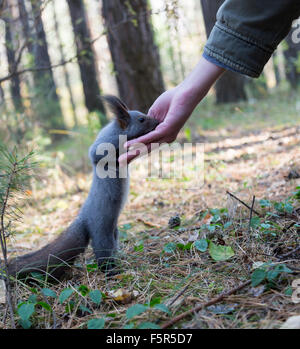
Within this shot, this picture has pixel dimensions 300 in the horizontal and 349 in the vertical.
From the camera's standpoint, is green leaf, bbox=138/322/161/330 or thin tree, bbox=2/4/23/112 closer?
green leaf, bbox=138/322/161/330

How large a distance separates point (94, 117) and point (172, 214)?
3.00m

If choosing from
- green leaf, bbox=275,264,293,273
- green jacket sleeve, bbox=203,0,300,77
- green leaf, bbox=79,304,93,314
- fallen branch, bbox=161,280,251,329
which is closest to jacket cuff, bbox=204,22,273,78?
green jacket sleeve, bbox=203,0,300,77

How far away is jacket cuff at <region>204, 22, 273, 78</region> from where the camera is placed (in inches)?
63.4

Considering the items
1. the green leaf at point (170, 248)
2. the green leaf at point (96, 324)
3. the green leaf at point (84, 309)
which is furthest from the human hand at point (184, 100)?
the green leaf at point (96, 324)

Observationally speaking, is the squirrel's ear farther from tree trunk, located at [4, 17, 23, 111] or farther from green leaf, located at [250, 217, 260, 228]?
tree trunk, located at [4, 17, 23, 111]

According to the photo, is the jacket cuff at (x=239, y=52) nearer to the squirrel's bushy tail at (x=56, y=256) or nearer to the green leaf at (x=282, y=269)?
the green leaf at (x=282, y=269)

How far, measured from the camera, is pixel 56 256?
2605 mm

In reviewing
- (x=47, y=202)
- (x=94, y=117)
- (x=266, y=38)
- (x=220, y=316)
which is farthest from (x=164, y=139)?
(x=94, y=117)

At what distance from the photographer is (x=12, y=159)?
1988 millimetres

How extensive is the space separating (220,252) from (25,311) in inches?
45.4

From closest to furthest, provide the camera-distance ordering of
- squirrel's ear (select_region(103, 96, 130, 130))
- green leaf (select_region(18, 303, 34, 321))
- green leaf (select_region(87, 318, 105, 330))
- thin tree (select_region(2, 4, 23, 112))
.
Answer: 1. green leaf (select_region(87, 318, 105, 330))
2. green leaf (select_region(18, 303, 34, 321))
3. squirrel's ear (select_region(103, 96, 130, 130))
4. thin tree (select_region(2, 4, 23, 112))

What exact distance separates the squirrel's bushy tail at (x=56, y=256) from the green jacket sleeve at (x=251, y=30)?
1.63 metres

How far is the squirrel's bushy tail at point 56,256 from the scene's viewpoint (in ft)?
8.03
